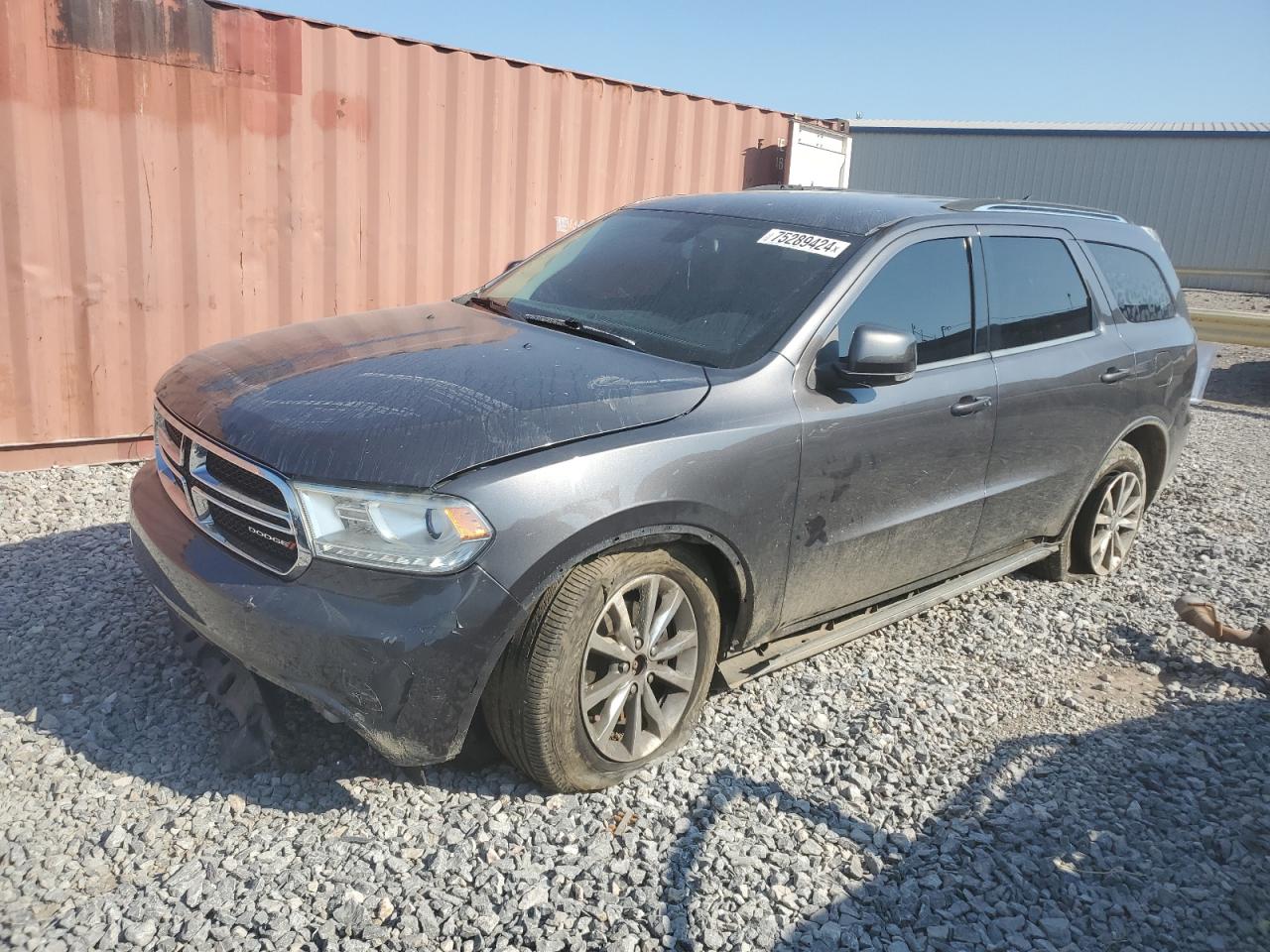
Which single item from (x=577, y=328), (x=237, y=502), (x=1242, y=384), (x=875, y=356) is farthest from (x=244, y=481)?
(x=1242, y=384)

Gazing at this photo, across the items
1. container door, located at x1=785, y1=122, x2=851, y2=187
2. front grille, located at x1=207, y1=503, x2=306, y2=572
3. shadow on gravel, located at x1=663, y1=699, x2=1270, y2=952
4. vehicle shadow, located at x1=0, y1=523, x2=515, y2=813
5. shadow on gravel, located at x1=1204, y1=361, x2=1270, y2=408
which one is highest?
container door, located at x1=785, y1=122, x2=851, y2=187

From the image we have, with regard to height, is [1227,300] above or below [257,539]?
below

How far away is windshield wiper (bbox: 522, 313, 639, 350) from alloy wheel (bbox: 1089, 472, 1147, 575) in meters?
2.91

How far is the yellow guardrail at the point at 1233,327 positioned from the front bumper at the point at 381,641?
11322 mm

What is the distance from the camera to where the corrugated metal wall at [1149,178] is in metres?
26.2

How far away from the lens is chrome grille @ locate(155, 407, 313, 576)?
2.68m

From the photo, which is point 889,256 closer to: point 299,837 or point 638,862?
point 638,862

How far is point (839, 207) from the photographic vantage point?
13.0 ft

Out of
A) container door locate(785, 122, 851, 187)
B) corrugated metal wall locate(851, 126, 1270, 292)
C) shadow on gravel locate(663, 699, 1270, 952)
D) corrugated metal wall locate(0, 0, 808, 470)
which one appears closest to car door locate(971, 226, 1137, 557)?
shadow on gravel locate(663, 699, 1270, 952)

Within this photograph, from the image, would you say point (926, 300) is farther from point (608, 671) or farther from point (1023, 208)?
point (608, 671)

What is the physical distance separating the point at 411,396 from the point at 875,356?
1.49 metres

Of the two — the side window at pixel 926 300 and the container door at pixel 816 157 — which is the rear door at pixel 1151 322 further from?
the container door at pixel 816 157

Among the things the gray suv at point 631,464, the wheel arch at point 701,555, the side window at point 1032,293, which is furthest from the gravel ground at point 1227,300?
the wheel arch at point 701,555

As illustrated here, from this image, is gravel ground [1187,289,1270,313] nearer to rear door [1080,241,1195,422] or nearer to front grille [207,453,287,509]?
rear door [1080,241,1195,422]
